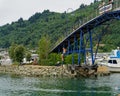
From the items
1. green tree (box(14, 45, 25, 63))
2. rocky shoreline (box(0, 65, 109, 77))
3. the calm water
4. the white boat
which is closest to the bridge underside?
rocky shoreline (box(0, 65, 109, 77))

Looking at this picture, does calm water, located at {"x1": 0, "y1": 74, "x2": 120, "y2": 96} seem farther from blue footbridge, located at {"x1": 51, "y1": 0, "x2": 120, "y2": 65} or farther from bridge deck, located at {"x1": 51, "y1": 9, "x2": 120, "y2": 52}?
blue footbridge, located at {"x1": 51, "y1": 0, "x2": 120, "y2": 65}

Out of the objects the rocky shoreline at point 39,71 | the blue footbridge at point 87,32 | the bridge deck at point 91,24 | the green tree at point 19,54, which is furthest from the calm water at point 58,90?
the green tree at point 19,54

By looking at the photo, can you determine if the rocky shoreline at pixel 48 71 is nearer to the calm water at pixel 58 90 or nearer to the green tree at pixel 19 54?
the green tree at pixel 19 54

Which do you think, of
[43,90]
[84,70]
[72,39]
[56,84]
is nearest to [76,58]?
[72,39]

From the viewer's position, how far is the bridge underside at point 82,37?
323ft

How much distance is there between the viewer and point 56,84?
87562mm

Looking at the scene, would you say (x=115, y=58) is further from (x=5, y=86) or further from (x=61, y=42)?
(x=5, y=86)

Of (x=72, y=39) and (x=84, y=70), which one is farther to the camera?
(x=72, y=39)

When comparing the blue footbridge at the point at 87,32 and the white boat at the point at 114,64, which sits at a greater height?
the blue footbridge at the point at 87,32

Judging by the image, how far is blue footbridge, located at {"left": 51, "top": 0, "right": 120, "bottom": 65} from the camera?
310 ft

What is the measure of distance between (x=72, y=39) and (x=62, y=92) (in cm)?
5104

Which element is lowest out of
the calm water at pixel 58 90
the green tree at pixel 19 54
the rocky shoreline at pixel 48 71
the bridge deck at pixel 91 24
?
the calm water at pixel 58 90

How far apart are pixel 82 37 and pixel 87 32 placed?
2.76m

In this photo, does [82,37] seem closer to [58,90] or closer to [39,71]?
[39,71]
